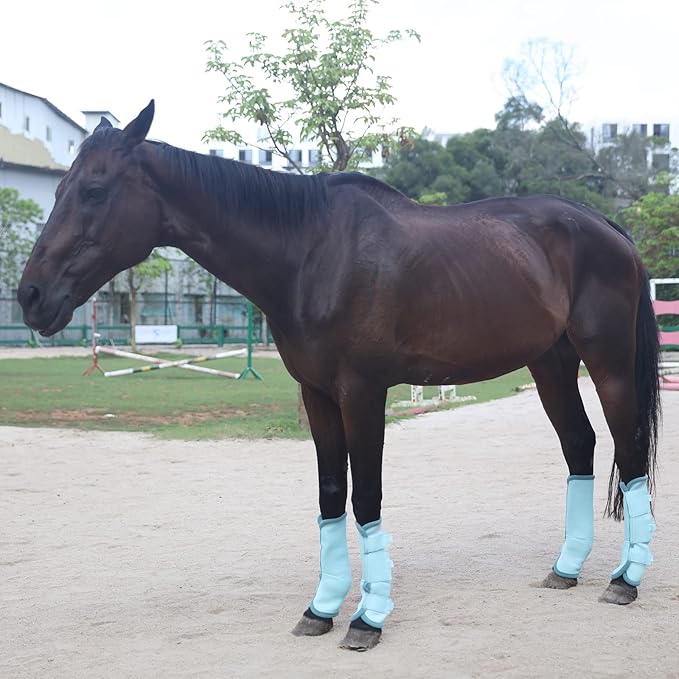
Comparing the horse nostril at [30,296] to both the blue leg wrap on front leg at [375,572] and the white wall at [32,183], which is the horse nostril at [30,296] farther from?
the white wall at [32,183]

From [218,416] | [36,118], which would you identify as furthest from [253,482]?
[36,118]

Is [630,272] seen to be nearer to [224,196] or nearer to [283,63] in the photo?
[224,196]

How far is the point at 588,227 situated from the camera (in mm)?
3973

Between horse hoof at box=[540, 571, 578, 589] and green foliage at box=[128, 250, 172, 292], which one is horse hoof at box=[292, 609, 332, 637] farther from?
green foliage at box=[128, 250, 172, 292]

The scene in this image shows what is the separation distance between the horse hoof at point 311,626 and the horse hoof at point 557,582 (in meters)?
1.18

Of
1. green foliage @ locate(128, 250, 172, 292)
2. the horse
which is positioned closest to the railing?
green foliage @ locate(128, 250, 172, 292)

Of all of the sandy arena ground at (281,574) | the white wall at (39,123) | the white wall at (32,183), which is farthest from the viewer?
the white wall at (39,123)

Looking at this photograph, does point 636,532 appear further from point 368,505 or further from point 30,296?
point 30,296

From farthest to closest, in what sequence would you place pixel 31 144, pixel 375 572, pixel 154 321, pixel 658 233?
pixel 31 144 < pixel 154 321 < pixel 658 233 < pixel 375 572

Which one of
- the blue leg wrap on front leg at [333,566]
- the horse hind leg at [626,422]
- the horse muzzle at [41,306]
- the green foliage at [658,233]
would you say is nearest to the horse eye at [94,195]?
the horse muzzle at [41,306]

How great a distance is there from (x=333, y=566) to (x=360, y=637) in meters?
0.37

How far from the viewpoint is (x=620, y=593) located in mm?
3793

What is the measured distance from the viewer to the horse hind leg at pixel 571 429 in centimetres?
418

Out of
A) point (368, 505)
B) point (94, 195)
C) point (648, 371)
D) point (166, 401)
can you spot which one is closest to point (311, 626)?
point (368, 505)
